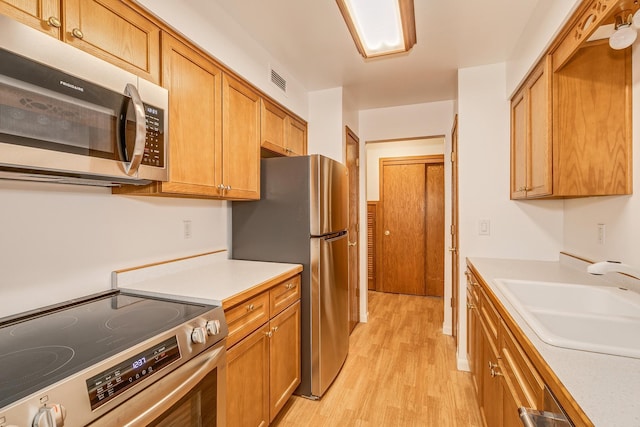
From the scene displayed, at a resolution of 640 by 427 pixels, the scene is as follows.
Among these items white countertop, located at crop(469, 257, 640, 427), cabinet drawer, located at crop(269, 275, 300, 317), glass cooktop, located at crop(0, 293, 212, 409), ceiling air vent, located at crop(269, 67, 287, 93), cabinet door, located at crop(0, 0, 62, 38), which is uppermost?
ceiling air vent, located at crop(269, 67, 287, 93)

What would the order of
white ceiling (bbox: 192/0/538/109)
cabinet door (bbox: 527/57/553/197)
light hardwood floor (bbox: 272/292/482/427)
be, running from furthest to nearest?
light hardwood floor (bbox: 272/292/482/427)
white ceiling (bbox: 192/0/538/109)
cabinet door (bbox: 527/57/553/197)

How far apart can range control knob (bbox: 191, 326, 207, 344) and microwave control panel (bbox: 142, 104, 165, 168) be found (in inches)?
27.6

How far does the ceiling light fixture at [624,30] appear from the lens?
111 centimetres

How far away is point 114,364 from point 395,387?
1.92 meters

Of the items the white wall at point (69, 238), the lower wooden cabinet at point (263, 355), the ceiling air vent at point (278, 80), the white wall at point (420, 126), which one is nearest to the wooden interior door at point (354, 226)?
the white wall at point (420, 126)

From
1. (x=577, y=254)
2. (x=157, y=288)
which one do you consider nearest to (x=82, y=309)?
(x=157, y=288)

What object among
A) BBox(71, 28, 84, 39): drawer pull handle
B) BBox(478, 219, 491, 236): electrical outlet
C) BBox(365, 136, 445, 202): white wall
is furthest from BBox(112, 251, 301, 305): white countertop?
BBox(365, 136, 445, 202): white wall

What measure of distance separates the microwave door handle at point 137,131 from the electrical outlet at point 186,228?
75 centimetres

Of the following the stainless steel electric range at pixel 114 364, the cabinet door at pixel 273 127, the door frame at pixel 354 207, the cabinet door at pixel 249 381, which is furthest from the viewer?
the door frame at pixel 354 207

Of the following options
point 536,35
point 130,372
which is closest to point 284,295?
point 130,372

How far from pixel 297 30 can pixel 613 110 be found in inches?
69.6

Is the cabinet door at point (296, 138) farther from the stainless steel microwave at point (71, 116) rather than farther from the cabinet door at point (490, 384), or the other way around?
the cabinet door at point (490, 384)

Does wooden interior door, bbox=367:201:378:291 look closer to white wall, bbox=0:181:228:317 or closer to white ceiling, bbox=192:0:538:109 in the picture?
white ceiling, bbox=192:0:538:109

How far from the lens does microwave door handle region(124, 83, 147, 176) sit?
113 cm
